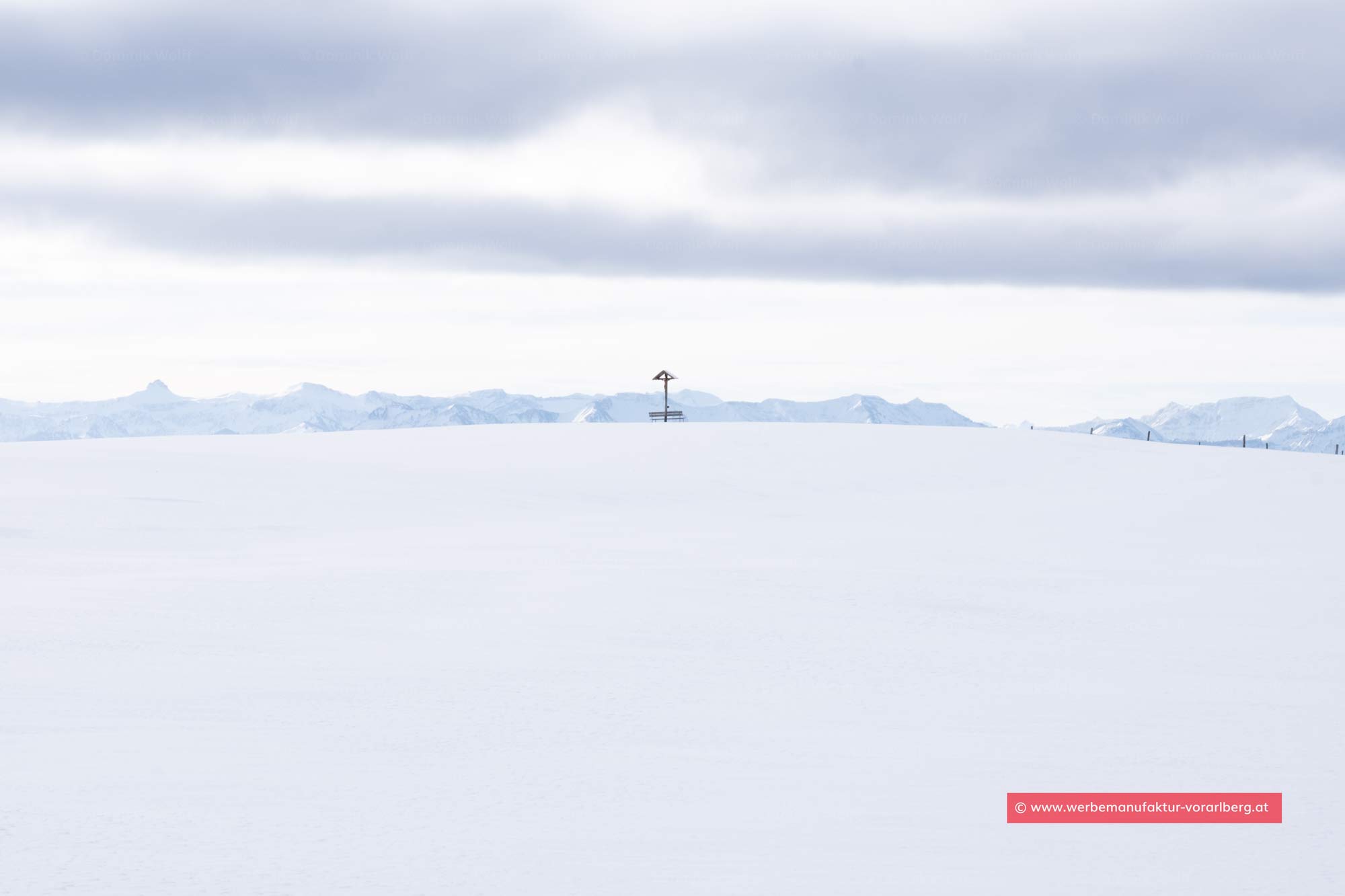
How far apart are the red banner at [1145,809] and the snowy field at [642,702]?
0.15m

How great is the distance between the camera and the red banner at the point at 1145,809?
25.6 feet

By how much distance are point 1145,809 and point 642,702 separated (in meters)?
3.95

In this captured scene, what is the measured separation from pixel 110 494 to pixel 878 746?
21280mm

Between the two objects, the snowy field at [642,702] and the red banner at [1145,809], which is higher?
the snowy field at [642,702]

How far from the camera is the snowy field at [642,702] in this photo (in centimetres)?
Result: 705

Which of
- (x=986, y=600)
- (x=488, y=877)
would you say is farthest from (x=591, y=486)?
(x=488, y=877)

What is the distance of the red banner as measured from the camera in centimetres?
781

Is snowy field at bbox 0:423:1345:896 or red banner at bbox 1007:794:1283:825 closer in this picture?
snowy field at bbox 0:423:1345:896

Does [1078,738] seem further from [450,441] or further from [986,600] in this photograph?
[450,441]

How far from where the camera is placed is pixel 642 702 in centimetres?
1045

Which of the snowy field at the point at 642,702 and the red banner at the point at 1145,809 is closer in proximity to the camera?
the snowy field at the point at 642,702

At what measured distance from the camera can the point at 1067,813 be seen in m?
7.91

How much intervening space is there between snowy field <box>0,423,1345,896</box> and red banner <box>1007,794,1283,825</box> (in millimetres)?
145

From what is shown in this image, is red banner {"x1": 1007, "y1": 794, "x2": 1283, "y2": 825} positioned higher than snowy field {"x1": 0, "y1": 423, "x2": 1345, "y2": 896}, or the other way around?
snowy field {"x1": 0, "y1": 423, "x2": 1345, "y2": 896}
